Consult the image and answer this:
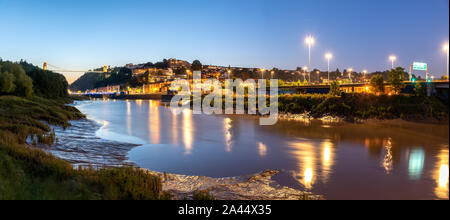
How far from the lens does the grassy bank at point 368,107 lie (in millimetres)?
20450

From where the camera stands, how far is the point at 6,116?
17516 mm

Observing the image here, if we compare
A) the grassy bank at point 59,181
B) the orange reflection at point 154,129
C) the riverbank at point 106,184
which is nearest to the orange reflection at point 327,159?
the riverbank at point 106,184

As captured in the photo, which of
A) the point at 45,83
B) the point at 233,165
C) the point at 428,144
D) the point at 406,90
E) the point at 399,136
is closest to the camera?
the point at 233,165

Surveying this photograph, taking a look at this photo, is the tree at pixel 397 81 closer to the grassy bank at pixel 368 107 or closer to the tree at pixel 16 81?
the grassy bank at pixel 368 107

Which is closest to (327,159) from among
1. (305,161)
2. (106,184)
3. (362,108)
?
(305,161)

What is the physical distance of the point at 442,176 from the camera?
9.82 metres

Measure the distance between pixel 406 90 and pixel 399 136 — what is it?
691 inches

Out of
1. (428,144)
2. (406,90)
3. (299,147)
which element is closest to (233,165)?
(299,147)

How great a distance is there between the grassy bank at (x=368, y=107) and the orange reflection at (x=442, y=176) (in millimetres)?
4639

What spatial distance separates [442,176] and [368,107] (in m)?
19.3

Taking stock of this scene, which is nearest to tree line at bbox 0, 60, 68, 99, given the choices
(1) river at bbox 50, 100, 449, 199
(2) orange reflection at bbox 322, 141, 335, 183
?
(1) river at bbox 50, 100, 449, 199

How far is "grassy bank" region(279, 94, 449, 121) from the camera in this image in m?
20.5
